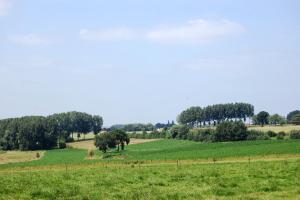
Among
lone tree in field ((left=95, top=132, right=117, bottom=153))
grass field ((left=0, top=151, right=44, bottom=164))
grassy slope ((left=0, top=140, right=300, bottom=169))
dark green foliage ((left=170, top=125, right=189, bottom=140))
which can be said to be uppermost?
dark green foliage ((left=170, top=125, right=189, bottom=140))

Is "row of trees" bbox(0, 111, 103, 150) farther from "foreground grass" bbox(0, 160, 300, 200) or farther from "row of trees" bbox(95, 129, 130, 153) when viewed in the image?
"foreground grass" bbox(0, 160, 300, 200)

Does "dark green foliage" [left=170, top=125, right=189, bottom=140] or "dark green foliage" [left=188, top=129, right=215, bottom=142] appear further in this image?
"dark green foliage" [left=170, top=125, right=189, bottom=140]

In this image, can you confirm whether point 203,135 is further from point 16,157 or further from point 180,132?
point 16,157

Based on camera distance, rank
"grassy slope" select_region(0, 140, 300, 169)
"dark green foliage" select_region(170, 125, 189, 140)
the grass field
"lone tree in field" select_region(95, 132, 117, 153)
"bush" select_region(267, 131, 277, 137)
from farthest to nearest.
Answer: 1. "dark green foliage" select_region(170, 125, 189, 140)
2. "bush" select_region(267, 131, 277, 137)
3. "lone tree in field" select_region(95, 132, 117, 153)
4. the grass field
5. "grassy slope" select_region(0, 140, 300, 169)

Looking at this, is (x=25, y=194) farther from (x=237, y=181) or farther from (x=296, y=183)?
(x=296, y=183)

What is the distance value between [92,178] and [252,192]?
12.1 meters

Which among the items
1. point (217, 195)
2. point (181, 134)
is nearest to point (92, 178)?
point (217, 195)

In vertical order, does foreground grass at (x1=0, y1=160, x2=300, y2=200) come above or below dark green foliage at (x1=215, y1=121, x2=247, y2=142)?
below

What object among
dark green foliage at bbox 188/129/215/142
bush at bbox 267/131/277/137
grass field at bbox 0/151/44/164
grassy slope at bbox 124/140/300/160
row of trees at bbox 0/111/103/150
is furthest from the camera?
row of trees at bbox 0/111/103/150

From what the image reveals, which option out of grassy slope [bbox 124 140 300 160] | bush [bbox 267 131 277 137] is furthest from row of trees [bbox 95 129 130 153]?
bush [bbox 267 131 277 137]

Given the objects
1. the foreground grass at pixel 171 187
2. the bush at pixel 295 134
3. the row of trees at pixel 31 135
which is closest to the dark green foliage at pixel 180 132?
the row of trees at pixel 31 135

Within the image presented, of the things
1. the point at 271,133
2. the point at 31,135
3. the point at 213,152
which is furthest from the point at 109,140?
the point at 31,135

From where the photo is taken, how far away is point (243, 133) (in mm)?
130500

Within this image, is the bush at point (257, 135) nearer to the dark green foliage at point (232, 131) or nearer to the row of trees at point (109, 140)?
the dark green foliage at point (232, 131)
